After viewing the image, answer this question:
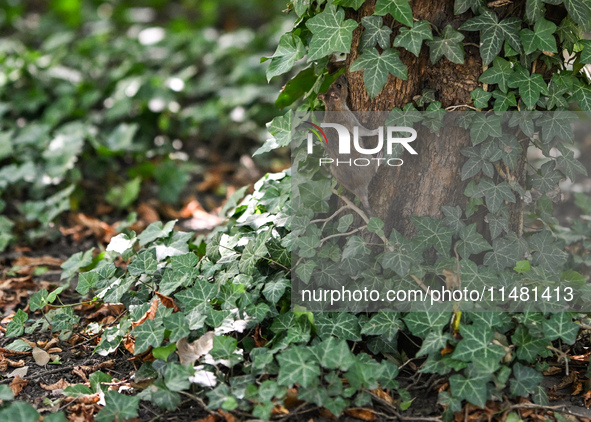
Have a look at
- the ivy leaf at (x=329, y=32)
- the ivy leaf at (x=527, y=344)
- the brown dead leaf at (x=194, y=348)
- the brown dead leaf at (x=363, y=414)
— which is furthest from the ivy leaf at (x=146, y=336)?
the ivy leaf at (x=527, y=344)

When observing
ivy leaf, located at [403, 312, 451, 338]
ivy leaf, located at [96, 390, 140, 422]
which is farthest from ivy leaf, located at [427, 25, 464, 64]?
ivy leaf, located at [96, 390, 140, 422]

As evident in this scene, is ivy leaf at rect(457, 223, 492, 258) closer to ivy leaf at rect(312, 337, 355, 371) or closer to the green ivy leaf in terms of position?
ivy leaf at rect(312, 337, 355, 371)

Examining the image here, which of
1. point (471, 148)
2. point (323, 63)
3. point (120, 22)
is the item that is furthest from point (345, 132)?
point (120, 22)

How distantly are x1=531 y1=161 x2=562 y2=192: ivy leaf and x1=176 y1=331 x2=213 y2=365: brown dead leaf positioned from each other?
1312 millimetres

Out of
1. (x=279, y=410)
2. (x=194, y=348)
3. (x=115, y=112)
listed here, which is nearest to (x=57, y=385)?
(x=194, y=348)

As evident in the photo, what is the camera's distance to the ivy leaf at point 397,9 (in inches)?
73.0

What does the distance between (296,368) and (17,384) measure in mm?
993

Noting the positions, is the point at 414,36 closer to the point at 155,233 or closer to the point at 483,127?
the point at 483,127

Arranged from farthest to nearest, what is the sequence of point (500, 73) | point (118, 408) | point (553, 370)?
point (553, 370)
point (500, 73)
point (118, 408)

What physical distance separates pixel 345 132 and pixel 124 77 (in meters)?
2.92

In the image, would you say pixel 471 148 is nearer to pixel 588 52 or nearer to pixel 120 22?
pixel 588 52

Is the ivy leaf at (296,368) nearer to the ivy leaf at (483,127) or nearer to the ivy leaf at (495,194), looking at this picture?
the ivy leaf at (495,194)

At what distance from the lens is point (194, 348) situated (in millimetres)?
1914

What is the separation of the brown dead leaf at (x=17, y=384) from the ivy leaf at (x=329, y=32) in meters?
1.51
